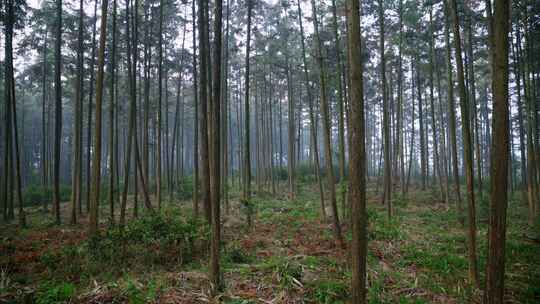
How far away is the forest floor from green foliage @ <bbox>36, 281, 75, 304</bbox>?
0.02 m

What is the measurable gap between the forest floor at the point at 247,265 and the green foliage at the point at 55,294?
17mm

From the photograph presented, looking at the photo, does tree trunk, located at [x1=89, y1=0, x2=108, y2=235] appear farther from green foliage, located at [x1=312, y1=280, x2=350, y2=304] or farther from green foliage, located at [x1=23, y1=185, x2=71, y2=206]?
green foliage, located at [x1=23, y1=185, x2=71, y2=206]

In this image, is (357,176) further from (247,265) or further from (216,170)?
(247,265)

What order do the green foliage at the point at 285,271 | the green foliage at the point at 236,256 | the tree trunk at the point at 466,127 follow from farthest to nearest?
the green foliage at the point at 236,256
the green foliage at the point at 285,271
the tree trunk at the point at 466,127

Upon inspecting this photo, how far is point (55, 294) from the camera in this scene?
4.38 metres

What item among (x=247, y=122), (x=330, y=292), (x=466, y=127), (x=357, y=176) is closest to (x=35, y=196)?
(x=247, y=122)

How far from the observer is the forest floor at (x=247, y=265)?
459cm

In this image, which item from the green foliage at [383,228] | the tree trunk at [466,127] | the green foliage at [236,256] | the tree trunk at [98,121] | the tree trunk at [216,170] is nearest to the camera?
the tree trunk at [216,170]

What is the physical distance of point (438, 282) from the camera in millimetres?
5359

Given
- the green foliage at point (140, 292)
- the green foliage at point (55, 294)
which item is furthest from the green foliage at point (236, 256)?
the green foliage at point (55, 294)

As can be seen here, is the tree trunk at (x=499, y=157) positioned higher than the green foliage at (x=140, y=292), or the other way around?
the tree trunk at (x=499, y=157)

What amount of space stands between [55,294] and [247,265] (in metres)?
3.10

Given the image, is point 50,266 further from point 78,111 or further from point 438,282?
point 438,282

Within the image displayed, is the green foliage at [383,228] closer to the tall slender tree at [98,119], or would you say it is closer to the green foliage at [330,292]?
the green foliage at [330,292]
